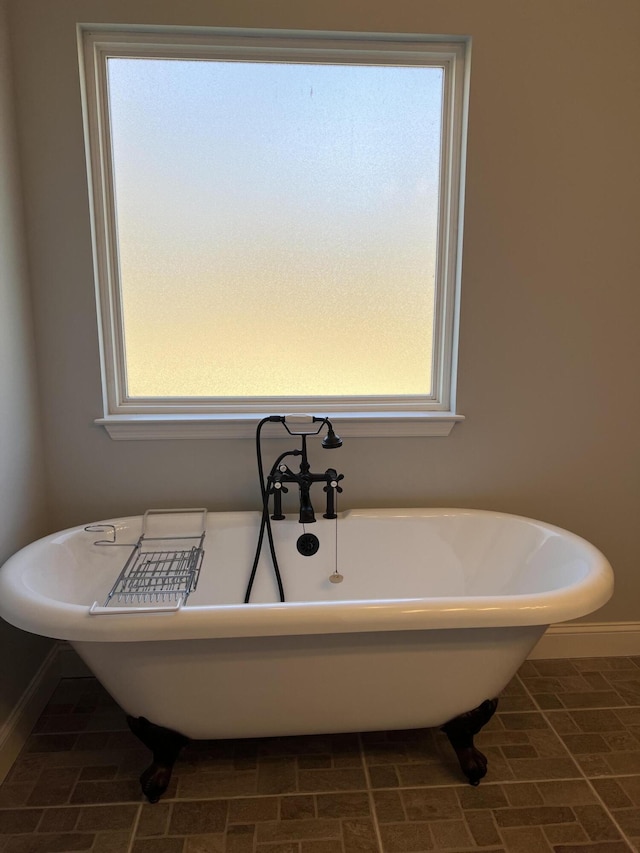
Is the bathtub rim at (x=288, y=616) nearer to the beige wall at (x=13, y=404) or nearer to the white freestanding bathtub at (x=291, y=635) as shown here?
the white freestanding bathtub at (x=291, y=635)

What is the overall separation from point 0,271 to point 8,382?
1.07ft

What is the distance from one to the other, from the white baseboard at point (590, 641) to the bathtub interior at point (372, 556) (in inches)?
19.9

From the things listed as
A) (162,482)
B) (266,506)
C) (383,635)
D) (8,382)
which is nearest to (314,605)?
(383,635)

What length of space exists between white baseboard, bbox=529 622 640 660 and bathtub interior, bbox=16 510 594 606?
51 centimetres

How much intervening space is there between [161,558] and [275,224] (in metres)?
1.21

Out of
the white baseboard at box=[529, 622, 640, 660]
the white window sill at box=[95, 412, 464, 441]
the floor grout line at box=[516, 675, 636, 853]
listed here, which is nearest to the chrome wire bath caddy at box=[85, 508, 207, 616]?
the white window sill at box=[95, 412, 464, 441]

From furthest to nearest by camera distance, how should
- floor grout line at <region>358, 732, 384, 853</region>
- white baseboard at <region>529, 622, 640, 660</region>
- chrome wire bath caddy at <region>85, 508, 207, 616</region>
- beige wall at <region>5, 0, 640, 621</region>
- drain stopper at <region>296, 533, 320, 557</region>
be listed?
white baseboard at <region>529, 622, 640, 660</region> → drain stopper at <region>296, 533, 320, 557</region> → beige wall at <region>5, 0, 640, 621</region> → chrome wire bath caddy at <region>85, 508, 207, 616</region> → floor grout line at <region>358, 732, 384, 853</region>

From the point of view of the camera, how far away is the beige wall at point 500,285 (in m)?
1.76

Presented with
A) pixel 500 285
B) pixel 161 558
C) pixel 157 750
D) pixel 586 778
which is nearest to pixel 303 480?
pixel 161 558

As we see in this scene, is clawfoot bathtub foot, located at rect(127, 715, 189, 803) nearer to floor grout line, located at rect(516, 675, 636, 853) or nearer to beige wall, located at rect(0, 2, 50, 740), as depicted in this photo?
beige wall, located at rect(0, 2, 50, 740)

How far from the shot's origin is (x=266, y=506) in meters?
1.82

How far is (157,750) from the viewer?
1507 millimetres

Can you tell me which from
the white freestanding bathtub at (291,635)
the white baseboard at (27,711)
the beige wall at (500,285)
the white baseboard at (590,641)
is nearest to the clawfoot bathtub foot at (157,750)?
the white freestanding bathtub at (291,635)

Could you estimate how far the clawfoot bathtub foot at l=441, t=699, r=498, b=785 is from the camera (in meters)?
1.53
